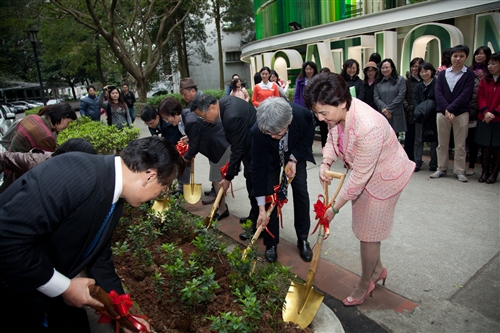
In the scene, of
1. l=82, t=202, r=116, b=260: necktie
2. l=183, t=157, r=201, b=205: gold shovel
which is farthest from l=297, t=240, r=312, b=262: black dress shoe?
l=82, t=202, r=116, b=260: necktie

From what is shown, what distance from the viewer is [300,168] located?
345cm

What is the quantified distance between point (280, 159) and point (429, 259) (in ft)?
5.42

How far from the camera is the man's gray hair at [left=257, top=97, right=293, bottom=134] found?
2750mm

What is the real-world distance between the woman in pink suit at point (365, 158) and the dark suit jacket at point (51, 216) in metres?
1.42

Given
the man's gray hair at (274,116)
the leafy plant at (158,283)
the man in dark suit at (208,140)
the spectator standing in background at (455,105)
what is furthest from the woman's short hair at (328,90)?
the spectator standing in background at (455,105)

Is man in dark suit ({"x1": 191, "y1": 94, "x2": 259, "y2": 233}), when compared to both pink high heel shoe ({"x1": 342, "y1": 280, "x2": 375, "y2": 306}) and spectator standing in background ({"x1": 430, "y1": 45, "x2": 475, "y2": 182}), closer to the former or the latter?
A: pink high heel shoe ({"x1": 342, "y1": 280, "x2": 375, "y2": 306})

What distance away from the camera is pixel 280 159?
326 cm

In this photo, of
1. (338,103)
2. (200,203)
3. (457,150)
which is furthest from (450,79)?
(200,203)

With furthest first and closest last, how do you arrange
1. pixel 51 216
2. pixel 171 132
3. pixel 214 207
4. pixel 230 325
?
pixel 171 132
pixel 214 207
pixel 230 325
pixel 51 216

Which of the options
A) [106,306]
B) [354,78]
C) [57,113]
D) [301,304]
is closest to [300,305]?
[301,304]

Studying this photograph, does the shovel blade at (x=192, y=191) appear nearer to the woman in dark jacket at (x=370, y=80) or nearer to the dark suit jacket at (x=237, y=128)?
the dark suit jacket at (x=237, y=128)

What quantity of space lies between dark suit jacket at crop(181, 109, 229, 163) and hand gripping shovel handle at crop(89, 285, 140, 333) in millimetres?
2806

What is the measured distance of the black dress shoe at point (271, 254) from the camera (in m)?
→ 3.44

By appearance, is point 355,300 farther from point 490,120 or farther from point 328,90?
point 490,120
